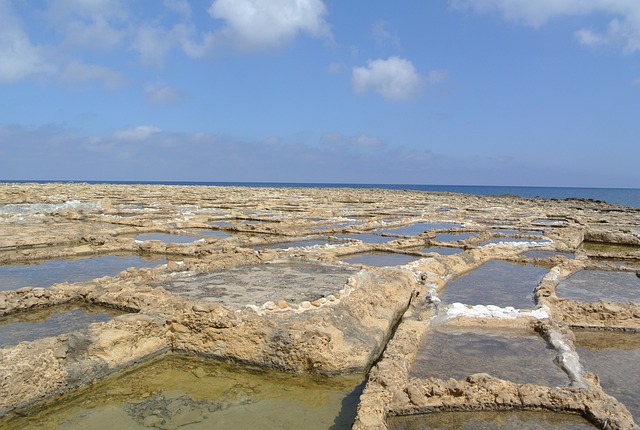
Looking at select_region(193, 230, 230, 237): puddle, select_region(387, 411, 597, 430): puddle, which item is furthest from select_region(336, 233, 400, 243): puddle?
select_region(387, 411, 597, 430): puddle

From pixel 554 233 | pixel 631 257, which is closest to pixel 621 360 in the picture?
pixel 631 257

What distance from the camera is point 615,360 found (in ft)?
16.5

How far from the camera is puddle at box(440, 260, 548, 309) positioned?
7117mm

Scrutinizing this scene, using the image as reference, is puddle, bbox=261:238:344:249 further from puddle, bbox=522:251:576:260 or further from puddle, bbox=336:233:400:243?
puddle, bbox=522:251:576:260

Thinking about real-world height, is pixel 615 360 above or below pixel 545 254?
below

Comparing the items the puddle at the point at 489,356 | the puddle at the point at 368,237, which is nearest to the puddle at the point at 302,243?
the puddle at the point at 368,237

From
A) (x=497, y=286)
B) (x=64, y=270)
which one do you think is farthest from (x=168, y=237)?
(x=497, y=286)

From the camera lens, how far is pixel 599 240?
49.8 feet

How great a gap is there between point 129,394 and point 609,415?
3.93m

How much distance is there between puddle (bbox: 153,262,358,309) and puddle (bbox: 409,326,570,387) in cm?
161

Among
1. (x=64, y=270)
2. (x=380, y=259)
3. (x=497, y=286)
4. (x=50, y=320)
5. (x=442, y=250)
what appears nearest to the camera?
(x=50, y=320)

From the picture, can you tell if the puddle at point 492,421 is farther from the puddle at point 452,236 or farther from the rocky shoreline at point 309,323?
the puddle at point 452,236

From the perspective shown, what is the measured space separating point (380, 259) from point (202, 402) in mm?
6990

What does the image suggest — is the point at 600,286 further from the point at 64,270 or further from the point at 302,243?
the point at 64,270
